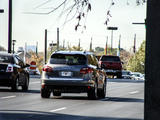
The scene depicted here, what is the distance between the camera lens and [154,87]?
6.17m

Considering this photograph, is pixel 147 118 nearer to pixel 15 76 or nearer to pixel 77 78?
pixel 77 78

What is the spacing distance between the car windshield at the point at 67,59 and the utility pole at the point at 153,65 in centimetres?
1709

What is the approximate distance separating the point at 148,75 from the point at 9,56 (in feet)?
73.2

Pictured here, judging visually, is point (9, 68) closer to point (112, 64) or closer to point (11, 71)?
point (11, 71)

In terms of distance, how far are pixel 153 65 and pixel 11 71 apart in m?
21.6

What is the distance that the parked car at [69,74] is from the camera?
2309cm

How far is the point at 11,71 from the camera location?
27.5m

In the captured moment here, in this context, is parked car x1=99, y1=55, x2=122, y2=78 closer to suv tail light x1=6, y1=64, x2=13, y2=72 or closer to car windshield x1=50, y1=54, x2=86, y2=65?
suv tail light x1=6, y1=64, x2=13, y2=72

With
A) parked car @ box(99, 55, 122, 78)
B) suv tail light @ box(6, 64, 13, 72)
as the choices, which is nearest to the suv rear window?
parked car @ box(99, 55, 122, 78)

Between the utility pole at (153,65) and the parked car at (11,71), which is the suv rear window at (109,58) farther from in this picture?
the utility pole at (153,65)

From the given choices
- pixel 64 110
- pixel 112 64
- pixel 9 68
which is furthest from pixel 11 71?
pixel 112 64

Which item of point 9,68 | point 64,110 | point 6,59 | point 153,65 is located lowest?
→ point 64,110

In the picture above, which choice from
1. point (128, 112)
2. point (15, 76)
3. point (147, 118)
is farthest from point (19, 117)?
point (15, 76)

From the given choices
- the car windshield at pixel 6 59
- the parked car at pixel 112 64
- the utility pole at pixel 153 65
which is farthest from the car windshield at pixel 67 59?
the parked car at pixel 112 64
